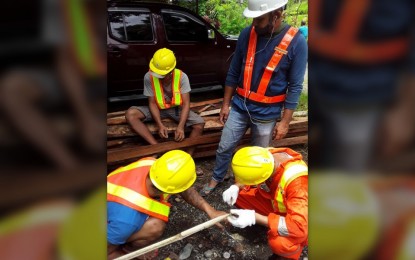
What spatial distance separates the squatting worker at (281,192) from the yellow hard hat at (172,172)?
1.22 ft

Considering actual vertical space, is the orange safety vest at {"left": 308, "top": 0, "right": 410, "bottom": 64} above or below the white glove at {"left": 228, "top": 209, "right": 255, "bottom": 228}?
above

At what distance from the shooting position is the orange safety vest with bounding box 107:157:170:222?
6.95 ft

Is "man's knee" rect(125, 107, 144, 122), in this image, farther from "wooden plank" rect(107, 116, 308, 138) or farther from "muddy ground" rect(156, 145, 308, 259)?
"muddy ground" rect(156, 145, 308, 259)

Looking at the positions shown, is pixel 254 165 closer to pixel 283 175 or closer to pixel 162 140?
pixel 283 175

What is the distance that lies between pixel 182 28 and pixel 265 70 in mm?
2686

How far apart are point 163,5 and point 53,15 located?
4.54 meters

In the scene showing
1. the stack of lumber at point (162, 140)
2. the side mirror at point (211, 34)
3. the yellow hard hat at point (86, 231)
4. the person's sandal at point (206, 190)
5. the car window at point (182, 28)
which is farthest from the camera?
the side mirror at point (211, 34)

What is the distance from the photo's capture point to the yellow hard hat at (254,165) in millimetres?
2271

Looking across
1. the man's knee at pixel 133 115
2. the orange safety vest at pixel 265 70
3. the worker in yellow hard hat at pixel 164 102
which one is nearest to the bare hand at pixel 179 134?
the worker in yellow hard hat at pixel 164 102

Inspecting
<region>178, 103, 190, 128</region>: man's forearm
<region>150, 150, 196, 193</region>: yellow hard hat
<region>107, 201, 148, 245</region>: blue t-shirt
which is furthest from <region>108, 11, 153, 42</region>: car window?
<region>107, 201, 148, 245</region>: blue t-shirt

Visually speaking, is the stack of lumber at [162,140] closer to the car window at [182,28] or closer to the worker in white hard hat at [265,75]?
the worker in white hard hat at [265,75]

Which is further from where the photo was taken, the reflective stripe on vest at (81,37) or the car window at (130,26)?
the car window at (130,26)

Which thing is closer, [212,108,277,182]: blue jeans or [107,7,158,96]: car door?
[212,108,277,182]: blue jeans

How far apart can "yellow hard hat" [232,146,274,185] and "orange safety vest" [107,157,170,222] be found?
59 centimetres
